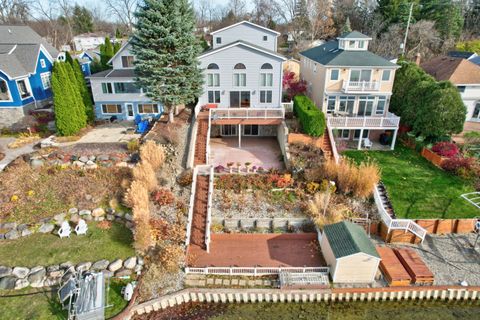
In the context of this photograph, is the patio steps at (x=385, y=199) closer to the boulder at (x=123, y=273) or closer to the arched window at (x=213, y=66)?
the boulder at (x=123, y=273)

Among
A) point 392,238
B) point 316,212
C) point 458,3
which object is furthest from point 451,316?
point 458,3

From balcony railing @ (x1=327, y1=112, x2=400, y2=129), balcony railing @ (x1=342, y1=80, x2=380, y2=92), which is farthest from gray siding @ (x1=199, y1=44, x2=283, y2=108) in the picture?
balcony railing @ (x1=342, y1=80, x2=380, y2=92)

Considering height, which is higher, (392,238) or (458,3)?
(458,3)

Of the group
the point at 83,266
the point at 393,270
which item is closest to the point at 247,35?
the point at 393,270

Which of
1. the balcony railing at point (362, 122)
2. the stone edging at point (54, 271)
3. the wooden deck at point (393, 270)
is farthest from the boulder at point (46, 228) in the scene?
the balcony railing at point (362, 122)

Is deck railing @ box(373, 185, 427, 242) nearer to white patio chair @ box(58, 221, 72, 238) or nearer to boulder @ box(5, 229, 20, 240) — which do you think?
white patio chair @ box(58, 221, 72, 238)

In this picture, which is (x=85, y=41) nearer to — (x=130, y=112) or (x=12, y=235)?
(x=130, y=112)

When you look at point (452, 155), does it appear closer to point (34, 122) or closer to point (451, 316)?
point (451, 316)
